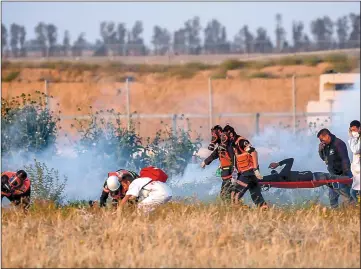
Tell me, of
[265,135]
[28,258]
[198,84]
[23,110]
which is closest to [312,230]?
[28,258]

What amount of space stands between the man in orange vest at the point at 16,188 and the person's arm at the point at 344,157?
503 cm

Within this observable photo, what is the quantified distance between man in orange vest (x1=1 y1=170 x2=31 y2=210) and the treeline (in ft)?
132

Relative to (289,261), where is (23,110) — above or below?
above

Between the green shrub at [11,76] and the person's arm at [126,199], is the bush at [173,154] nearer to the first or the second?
the person's arm at [126,199]

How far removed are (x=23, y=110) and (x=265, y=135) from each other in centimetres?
951

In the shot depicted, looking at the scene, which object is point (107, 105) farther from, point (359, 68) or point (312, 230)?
point (312, 230)

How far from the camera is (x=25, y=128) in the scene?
22.0 meters

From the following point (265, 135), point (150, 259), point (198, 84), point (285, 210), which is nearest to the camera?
point (150, 259)

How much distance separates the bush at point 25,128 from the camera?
22.0 meters

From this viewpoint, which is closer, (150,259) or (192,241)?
(150,259)

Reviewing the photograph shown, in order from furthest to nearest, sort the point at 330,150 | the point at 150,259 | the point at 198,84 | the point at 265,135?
the point at 198,84
the point at 265,135
the point at 330,150
the point at 150,259

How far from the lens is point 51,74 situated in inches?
2136

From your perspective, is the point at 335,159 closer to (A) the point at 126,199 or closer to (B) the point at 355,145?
(B) the point at 355,145

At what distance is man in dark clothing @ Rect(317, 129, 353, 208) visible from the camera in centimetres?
1714
